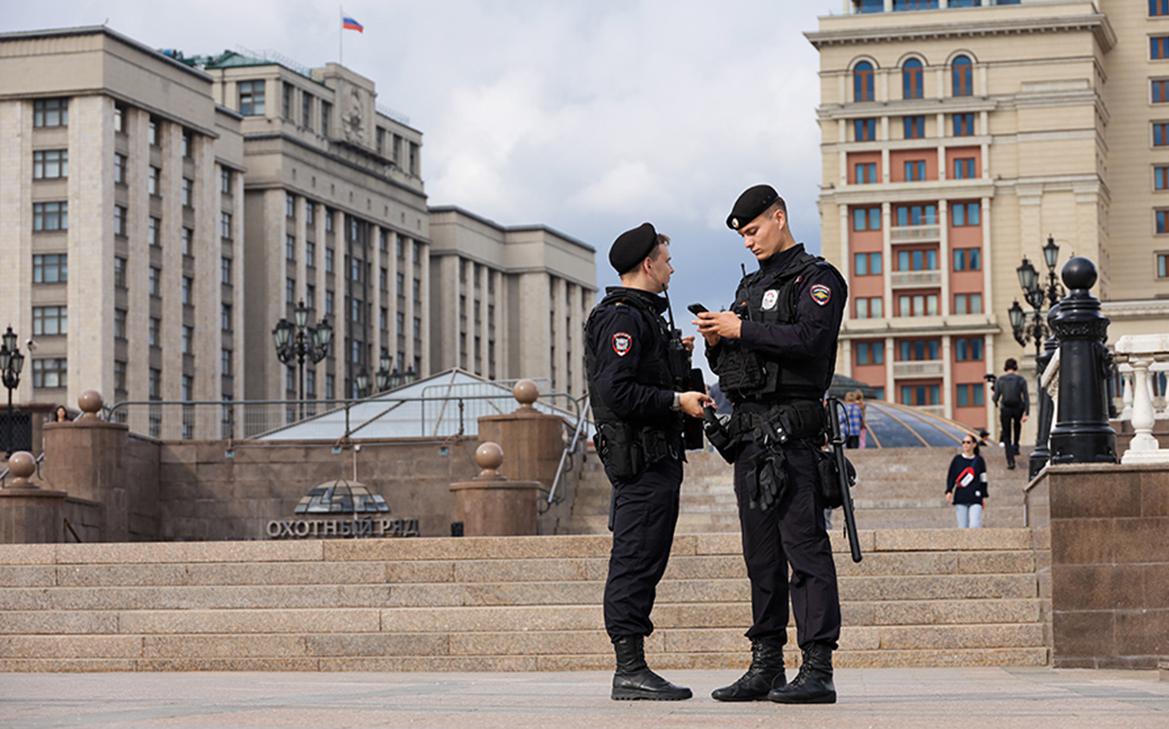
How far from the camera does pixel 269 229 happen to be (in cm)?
9406

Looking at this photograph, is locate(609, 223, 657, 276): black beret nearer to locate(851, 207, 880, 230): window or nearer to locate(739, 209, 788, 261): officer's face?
locate(739, 209, 788, 261): officer's face

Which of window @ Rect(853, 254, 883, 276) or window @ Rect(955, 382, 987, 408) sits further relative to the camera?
window @ Rect(853, 254, 883, 276)

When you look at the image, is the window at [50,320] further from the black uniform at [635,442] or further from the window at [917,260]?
the black uniform at [635,442]

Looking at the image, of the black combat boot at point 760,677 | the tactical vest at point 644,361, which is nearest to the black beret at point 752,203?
the tactical vest at point 644,361

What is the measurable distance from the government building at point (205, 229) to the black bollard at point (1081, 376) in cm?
4263

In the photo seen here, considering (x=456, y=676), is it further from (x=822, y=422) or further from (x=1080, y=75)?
(x=1080, y=75)

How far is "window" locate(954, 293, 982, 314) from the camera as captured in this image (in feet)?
317

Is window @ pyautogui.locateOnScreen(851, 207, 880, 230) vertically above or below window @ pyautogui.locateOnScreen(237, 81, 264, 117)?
below

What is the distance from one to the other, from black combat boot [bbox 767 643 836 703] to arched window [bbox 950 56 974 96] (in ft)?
303

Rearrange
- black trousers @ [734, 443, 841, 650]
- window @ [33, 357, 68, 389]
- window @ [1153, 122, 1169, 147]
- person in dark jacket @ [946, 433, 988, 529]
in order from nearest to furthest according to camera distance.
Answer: black trousers @ [734, 443, 841, 650]
person in dark jacket @ [946, 433, 988, 529]
window @ [33, 357, 68, 389]
window @ [1153, 122, 1169, 147]

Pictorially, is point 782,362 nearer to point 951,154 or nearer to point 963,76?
point 951,154

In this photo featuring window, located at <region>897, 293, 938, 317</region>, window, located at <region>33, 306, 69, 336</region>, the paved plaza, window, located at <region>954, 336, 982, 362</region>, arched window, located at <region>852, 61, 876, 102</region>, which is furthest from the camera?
arched window, located at <region>852, 61, 876, 102</region>

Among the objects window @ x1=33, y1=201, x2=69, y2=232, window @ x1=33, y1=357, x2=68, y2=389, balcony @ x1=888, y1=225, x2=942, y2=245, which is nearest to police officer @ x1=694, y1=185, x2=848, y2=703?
window @ x1=33, y1=357, x2=68, y2=389

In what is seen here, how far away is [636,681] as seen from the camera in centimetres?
821
